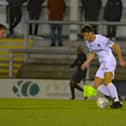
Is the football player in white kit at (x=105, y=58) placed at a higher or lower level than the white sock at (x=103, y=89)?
higher

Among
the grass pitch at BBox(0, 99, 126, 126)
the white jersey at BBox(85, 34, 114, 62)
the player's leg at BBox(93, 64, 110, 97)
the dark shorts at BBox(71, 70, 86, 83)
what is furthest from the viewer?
the dark shorts at BBox(71, 70, 86, 83)

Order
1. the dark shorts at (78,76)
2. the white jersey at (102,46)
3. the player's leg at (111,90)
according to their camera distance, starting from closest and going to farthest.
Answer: the player's leg at (111,90)
the white jersey at (102,46)
the dark shorts at (78,76)

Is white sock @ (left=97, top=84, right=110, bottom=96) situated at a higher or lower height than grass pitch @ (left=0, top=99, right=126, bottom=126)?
lower

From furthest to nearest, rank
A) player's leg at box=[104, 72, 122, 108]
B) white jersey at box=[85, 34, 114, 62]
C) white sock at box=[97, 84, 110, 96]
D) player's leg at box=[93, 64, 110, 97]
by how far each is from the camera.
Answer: white sock at box=[97, 84, 110, 96] < player's leg at box=[93, 64, 110, 97] < white jersey at box=[85, 34, 114, 62] < player's leg at box=[104, 72, 122, 108]

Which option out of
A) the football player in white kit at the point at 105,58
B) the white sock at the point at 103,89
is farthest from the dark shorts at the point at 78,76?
the football player in white kit at the point at 105,58

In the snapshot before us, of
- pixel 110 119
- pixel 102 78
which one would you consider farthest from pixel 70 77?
pixel 110 119

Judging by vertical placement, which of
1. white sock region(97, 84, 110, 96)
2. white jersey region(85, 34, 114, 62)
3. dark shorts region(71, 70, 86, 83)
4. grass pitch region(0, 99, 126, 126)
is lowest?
dark shorts region(71, 70, 86, 83)

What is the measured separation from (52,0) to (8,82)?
3259mm

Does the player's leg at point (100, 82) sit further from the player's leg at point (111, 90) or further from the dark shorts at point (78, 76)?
the dark shorts at point (78, 76)

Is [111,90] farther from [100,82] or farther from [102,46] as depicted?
[102,46]

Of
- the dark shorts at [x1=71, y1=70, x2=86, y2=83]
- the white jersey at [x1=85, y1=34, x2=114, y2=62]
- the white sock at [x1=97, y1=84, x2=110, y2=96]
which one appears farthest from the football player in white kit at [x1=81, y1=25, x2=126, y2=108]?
the dark shorts at [x1=71, y1=70, x2=86, y2=83]

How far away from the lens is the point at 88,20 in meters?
22.8

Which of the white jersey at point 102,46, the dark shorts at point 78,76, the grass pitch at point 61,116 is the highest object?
the white jersey at point 102,46

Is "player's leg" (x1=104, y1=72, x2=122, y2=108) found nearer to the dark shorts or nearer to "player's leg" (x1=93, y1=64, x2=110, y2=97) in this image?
"player's leg" (x1=93, y1=64, x2=110, y2=97)
